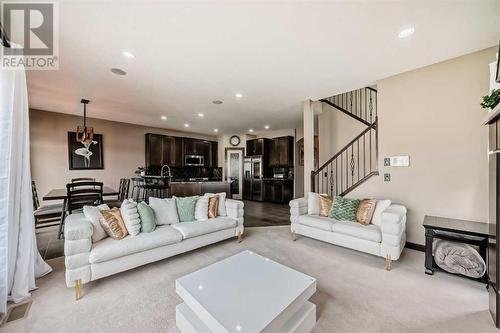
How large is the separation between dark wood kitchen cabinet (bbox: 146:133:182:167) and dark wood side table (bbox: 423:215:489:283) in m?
7.27

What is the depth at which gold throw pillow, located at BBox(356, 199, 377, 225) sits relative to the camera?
3.07 meters

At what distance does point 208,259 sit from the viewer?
2881 millimetres

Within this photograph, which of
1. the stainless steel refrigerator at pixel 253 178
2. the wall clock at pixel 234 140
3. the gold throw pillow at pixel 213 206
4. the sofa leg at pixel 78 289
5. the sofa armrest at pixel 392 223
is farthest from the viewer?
the wall clock at pixel 234 140

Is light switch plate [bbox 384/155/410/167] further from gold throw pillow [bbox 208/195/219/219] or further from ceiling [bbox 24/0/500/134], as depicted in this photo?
gold throw pillow [bbox 208/195/219/219]

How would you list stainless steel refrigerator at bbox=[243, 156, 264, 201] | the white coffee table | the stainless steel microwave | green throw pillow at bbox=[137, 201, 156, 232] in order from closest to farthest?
the white coffee table < green throw pillow at bbox=[137, 201, 156, 232] < the stainless steel microwave < stainless steel refrigerator at bbox=[243, 156, 264, 201]

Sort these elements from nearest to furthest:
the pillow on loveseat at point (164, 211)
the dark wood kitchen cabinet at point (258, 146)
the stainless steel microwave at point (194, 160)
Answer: the pillow on loveseat at point (164, 211) → the stainless steel microwave at point (194, 160) → the dark wood kitchen cabinet at point (258, 146)

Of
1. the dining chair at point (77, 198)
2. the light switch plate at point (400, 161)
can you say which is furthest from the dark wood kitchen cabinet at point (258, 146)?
the dining chair at point (77, 198)

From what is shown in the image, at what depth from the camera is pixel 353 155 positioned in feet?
15.7

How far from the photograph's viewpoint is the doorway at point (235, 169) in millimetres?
8684

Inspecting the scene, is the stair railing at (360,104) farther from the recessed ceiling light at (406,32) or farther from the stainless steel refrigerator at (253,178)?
the stainless steel refrigerator at (253,178)

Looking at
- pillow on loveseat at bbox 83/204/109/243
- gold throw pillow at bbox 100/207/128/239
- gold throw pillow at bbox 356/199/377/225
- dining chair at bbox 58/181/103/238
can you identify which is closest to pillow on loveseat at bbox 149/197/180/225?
gold throw pillow at bbox 100/207/128/239

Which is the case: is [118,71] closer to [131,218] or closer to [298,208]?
[131,218]

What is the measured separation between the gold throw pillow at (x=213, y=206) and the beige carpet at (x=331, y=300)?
731 millimetres

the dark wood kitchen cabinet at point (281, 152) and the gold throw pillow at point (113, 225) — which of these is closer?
the gold throw pillow at point (113, 225)
